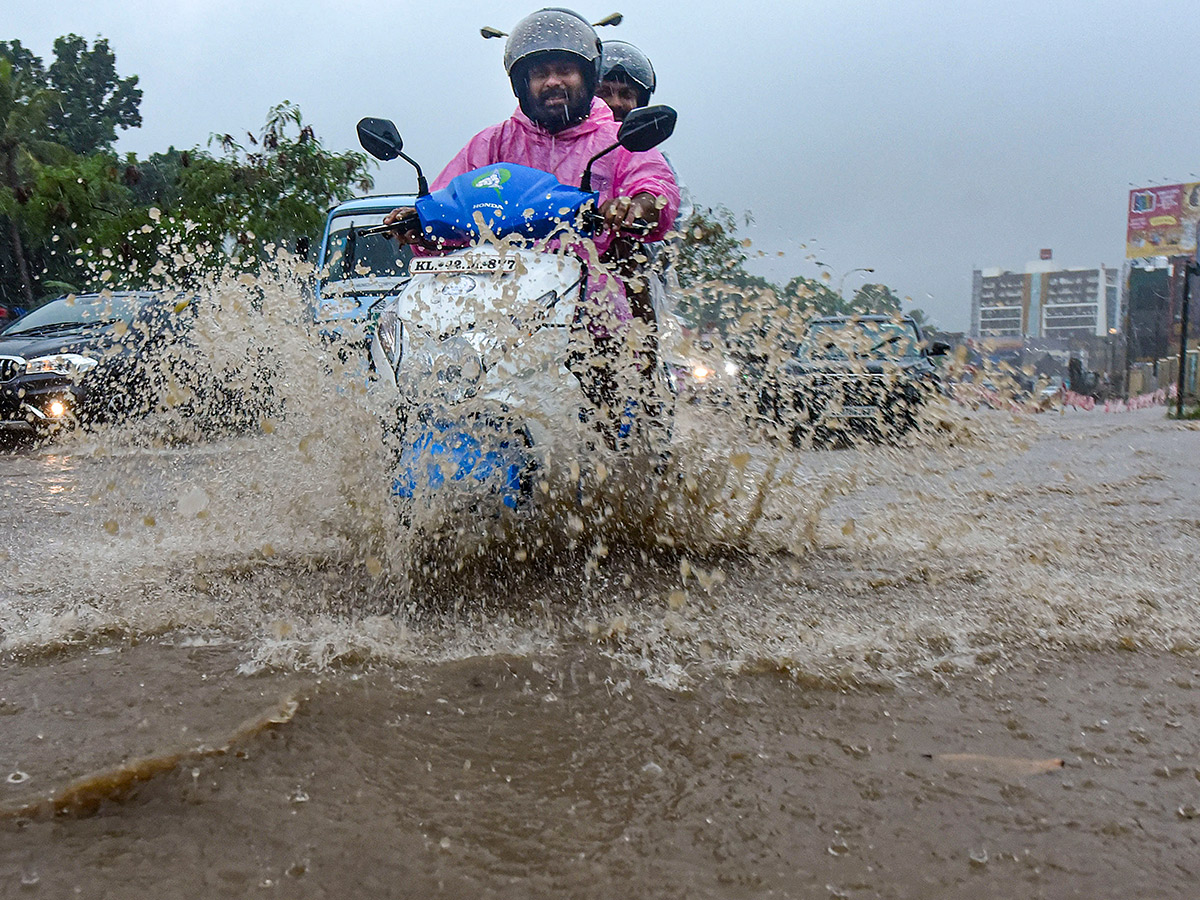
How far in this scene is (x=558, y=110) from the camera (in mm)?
3867

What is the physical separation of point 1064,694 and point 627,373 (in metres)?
1.55

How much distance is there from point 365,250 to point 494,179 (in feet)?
22.4

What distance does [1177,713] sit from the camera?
2.21m

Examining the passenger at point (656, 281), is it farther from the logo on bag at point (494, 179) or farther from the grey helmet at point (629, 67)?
the grey helmet at point (629, 67)

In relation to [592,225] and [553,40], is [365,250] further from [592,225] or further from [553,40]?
[592,225]

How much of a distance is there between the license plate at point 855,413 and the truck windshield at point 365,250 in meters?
6.03

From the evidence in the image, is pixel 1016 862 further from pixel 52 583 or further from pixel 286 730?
pixel 52 583

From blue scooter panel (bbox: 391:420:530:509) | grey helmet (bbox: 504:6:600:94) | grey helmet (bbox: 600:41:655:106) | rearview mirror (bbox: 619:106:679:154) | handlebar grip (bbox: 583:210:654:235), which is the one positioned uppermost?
grey helmet (bbox: 600:41:655:106)

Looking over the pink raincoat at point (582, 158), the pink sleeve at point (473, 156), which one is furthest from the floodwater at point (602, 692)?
the pink sleeve at point (473, 156)

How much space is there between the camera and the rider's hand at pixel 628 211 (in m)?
3.34

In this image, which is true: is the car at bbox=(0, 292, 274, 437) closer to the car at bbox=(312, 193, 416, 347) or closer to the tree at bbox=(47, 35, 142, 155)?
the car at bbox=(312, 193, 416, 347)

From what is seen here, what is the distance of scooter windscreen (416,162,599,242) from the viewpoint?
3312 mm

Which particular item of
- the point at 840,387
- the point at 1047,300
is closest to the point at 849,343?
the point at 840,387

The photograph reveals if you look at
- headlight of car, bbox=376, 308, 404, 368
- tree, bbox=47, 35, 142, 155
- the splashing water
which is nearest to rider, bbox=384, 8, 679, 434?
headlight of car, bbox=376, 308, 404, 368
